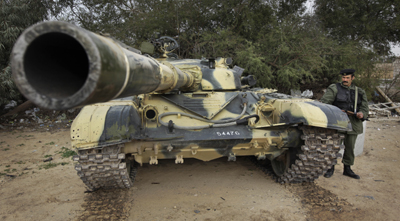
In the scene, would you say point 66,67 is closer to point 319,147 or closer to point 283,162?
point 319,147

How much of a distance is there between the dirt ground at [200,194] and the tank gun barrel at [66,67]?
306cm

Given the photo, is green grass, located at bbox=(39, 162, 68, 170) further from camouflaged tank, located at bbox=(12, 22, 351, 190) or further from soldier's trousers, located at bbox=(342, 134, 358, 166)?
soldier's trousers, located at bbox=(342, 134, 358, 166)

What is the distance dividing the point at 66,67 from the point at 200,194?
3742 mm

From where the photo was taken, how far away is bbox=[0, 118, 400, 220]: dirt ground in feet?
12.9

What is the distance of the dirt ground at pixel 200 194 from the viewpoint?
3.94 m

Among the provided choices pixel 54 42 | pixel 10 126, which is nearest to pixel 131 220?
pixel 54 42

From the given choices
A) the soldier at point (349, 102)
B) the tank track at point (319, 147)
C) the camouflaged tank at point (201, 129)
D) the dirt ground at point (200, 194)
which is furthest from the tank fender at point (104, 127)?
the soldier at point (349, 102)

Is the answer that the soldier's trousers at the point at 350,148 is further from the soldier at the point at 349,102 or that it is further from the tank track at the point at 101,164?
the tank track at the point at 101,164

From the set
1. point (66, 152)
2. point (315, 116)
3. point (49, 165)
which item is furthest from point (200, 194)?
point (66, 152)

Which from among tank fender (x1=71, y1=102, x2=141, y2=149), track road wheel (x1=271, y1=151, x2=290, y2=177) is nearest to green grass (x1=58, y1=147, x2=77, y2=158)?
tank fender (x1=71, y1=102, x2=141, y2=149)

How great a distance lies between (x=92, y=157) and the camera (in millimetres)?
3588

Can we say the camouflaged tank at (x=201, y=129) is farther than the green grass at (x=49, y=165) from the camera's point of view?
No

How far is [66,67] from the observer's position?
136cm

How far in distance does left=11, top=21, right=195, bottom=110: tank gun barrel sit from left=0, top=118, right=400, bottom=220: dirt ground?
3.06 m
